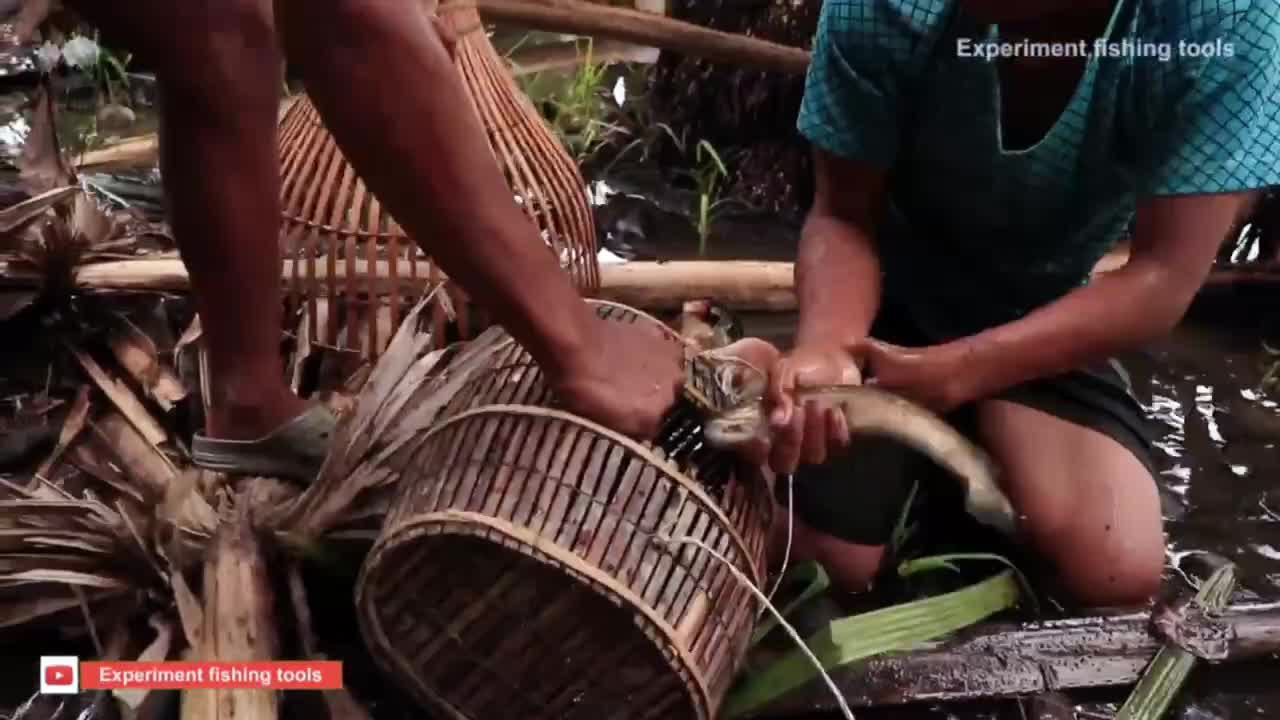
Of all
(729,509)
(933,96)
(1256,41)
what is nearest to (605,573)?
(729,509)

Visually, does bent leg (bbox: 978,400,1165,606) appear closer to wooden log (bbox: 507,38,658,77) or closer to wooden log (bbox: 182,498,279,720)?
wooden log (bbox: 182,498,279,720)

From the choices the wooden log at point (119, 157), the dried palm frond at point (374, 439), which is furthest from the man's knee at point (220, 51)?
the wooden log at point (119, 157)

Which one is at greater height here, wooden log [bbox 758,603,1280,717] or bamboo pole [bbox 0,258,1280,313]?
bamboo pole [bbox 0,258,1280,313]

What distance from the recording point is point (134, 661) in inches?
53.0

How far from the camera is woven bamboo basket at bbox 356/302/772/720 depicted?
1130 millimetres

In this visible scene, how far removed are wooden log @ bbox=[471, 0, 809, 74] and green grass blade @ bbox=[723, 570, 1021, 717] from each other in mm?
1673

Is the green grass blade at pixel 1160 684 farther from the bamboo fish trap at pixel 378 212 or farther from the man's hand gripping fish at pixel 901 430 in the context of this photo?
the bamboo fish trap at pixel 378 212

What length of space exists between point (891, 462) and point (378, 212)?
94 centimetres

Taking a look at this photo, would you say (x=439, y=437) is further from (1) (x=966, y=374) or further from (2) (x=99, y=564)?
(1) (x=966, y=374)

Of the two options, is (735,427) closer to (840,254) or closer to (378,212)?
(840,254)

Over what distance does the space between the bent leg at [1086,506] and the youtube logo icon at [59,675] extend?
4.08 feet

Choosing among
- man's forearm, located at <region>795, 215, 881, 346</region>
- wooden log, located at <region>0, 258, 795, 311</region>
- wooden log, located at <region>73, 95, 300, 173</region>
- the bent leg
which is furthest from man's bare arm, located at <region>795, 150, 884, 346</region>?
wooden log, located at <region>73, 95, 300, 173</region>

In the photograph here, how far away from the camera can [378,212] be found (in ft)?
6.20

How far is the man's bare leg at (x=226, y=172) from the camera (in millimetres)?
1296
